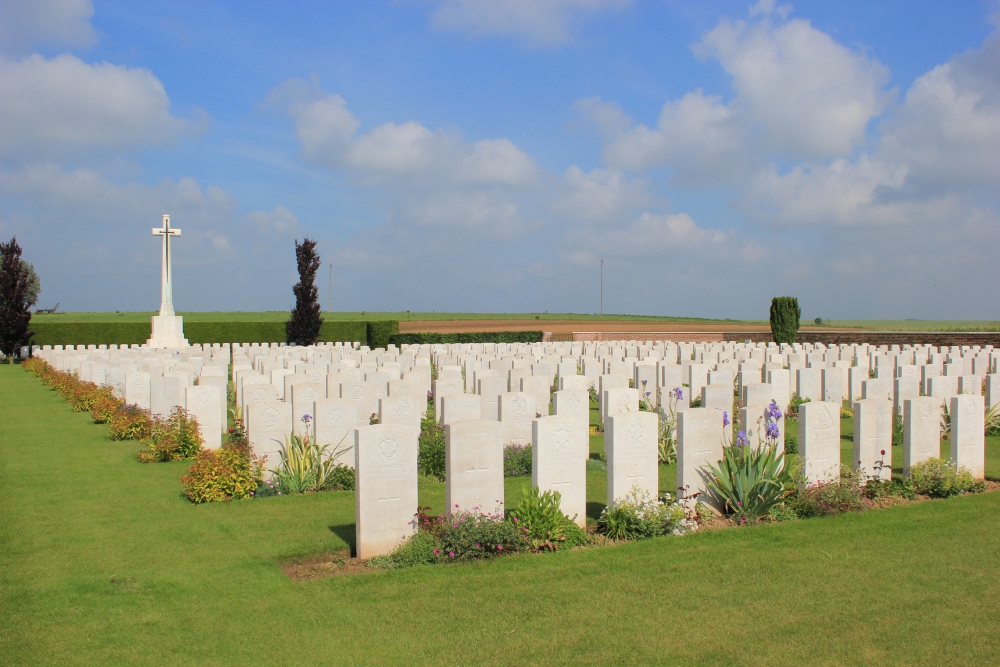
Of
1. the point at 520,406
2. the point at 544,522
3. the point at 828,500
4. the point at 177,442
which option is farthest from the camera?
the point at 177,442

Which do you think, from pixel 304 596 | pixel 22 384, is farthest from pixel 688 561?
pixel 22 384

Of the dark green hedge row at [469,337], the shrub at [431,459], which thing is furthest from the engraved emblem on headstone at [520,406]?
the dark green hedge row at [469,337]

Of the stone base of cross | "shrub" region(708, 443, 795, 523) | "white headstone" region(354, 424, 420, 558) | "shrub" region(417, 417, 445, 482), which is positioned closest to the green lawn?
"shrub" region(708, 443, 795, 523)

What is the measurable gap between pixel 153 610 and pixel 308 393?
557 cm

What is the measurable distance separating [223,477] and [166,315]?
88.9ft

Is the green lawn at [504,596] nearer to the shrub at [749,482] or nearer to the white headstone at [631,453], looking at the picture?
the shrub at [749,482]

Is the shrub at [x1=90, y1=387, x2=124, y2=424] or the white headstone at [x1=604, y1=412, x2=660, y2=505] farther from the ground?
the white headstone at [x1=604, y1=412, x2=660, y2=505]

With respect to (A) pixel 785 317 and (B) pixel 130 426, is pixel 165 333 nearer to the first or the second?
(B) pixel 130 426

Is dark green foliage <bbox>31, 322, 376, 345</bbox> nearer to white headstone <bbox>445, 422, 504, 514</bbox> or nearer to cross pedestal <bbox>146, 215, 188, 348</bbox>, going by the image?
cross pedestal <bbox>146, 215, 188, 348</bbox>

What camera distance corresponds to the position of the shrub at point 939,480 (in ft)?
28.1

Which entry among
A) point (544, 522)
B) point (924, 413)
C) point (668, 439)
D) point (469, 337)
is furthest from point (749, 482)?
point (469, 337)

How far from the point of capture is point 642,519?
23.1 ft

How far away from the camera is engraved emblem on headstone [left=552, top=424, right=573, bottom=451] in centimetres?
705

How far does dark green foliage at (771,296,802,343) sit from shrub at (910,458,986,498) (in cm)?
2902
